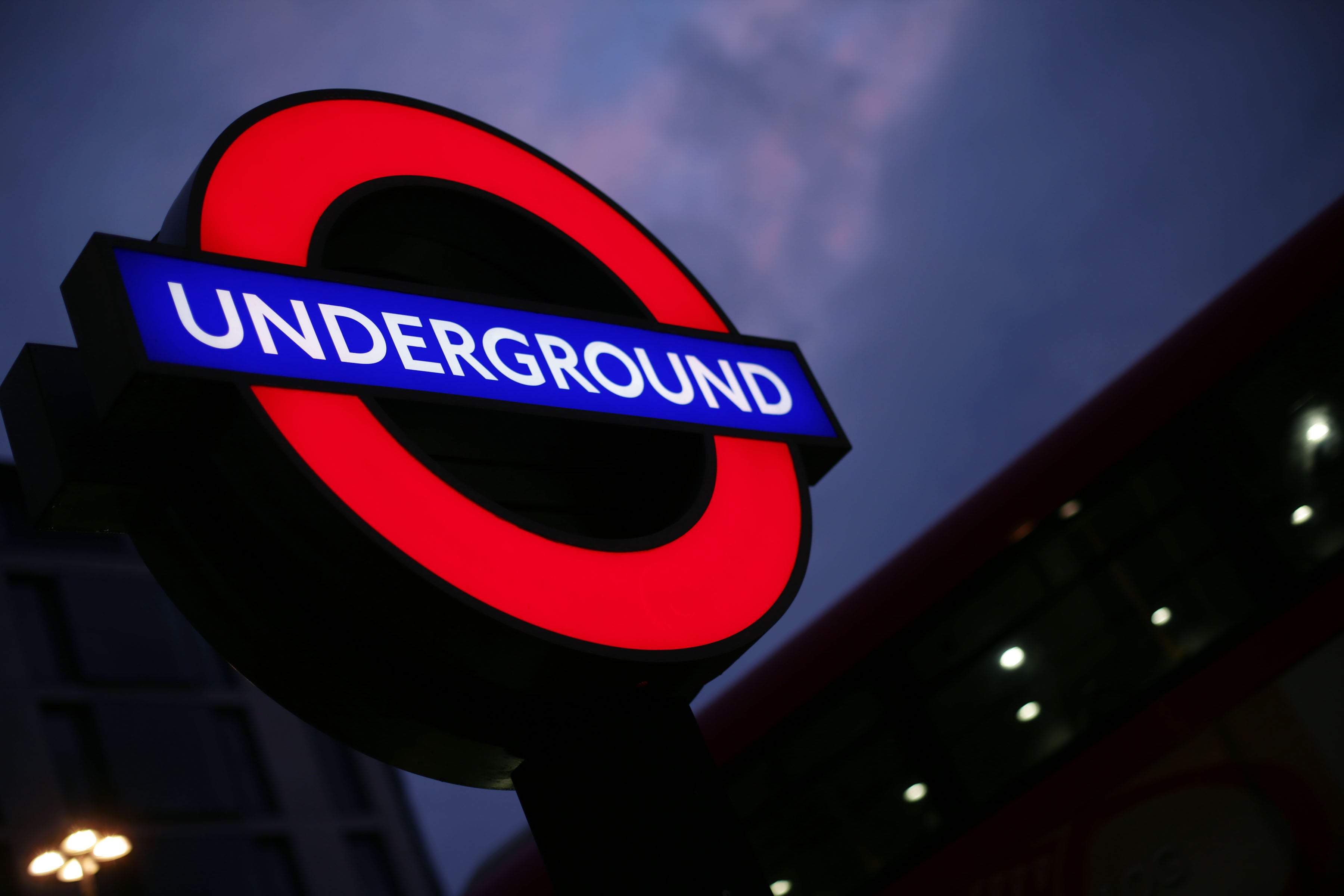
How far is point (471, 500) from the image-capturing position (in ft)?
6.95

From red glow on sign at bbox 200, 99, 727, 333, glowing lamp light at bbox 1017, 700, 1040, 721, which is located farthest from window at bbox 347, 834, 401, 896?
red glow on sign at bbox 200, 99, 727, 333

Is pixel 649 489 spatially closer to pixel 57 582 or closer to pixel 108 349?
pixel 108 349

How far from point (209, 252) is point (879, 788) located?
4.07m

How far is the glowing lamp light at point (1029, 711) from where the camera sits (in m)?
4.88

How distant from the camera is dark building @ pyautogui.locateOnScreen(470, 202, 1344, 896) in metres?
4.42

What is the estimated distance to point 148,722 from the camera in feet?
60.2

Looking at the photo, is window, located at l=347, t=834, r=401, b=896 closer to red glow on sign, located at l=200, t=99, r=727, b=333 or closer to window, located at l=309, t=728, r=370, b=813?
window, located at l=309, t=728, r=370, b=813

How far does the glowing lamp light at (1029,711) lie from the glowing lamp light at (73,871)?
9.13 meters

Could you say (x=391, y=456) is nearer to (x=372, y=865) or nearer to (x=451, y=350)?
(x=451, y=350)

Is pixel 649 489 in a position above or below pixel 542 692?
above

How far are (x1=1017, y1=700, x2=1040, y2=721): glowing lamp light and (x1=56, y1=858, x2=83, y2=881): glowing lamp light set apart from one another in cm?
913

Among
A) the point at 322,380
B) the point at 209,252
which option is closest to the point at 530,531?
the point at 322,380

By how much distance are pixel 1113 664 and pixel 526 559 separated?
12.2ft

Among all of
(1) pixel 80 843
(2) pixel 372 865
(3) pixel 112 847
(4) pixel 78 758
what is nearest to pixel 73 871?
(3) pixel 112 847
